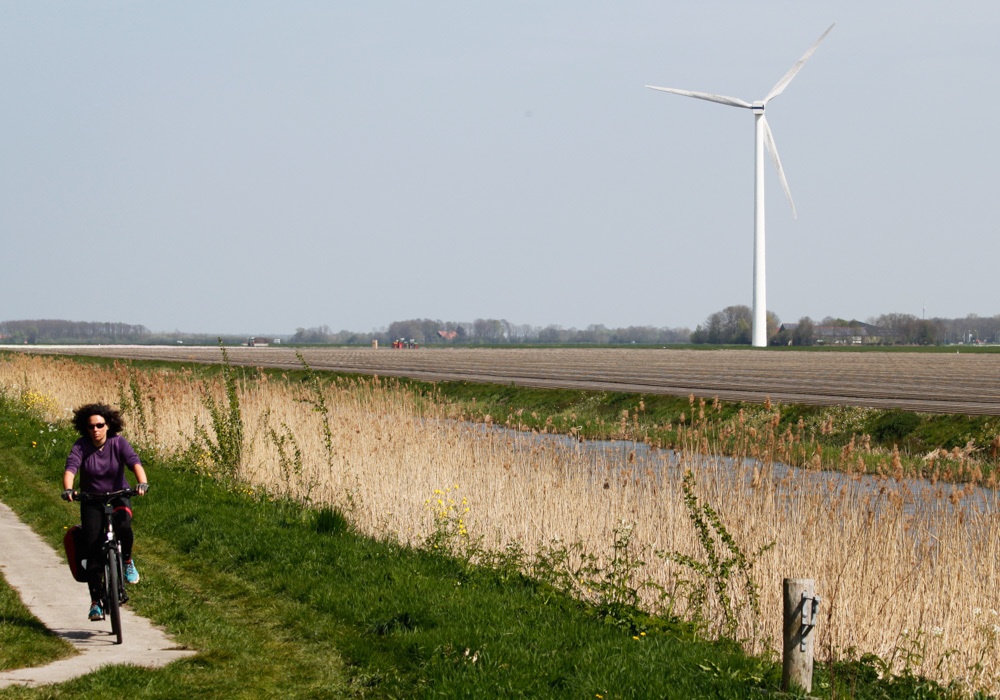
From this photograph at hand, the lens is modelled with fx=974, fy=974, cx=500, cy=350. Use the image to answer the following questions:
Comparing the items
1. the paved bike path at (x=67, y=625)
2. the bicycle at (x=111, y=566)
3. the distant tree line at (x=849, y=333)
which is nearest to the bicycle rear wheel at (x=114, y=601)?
the bicycle at (x=111, y=566)

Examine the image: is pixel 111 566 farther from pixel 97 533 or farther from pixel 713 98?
pixel 713 98

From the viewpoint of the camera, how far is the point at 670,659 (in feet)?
25.4

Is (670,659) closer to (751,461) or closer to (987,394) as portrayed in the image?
(751,461)

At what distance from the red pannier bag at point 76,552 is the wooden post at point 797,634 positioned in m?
5.81

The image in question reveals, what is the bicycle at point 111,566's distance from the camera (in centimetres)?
795

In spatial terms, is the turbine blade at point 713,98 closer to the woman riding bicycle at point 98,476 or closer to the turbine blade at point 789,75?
the turbine blade at point 789,75

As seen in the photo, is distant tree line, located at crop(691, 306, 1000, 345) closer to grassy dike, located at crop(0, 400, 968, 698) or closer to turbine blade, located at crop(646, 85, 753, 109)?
turbine blade, located at crop(646, 85, 753, 109)

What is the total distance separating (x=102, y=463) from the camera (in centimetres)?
859

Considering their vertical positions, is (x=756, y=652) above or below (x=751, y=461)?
below

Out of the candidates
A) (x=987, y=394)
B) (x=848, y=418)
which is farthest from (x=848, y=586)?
(x=987, y=394)

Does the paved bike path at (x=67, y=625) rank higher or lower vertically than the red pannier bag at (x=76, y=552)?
lower

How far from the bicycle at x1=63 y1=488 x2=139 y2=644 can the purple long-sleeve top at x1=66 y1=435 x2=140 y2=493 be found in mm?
75

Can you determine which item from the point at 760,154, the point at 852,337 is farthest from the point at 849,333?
the point at 760,154

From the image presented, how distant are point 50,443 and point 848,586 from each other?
1697 centimetres
